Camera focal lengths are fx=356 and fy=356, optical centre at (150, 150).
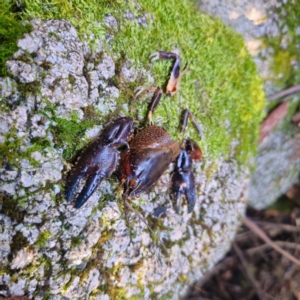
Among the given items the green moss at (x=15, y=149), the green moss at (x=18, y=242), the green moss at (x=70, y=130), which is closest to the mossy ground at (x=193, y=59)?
the green moss at (x=70, y=130)

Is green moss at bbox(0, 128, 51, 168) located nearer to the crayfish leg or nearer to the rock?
the crayfish leg

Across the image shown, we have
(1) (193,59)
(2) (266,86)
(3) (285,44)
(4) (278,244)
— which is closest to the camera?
(1) (193,59)

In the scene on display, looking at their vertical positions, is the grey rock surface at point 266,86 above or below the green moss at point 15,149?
above

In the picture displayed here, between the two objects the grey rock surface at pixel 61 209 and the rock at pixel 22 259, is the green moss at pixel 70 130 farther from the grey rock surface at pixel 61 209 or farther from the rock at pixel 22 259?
the rock at pixel 22 259

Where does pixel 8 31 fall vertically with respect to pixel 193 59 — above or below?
below

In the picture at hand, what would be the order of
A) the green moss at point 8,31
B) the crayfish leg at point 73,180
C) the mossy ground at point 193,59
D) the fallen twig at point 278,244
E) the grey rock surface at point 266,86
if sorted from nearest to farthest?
the green moss at point 8,31 < the crayfish leg at point 73,180 < the mossy ground at point 193,59 < the grey rock surface at point 266,86 < the fallen twig at point 278,244

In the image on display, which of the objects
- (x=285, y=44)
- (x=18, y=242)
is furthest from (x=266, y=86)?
(x=18, y=242)

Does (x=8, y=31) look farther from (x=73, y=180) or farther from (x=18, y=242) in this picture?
(x=18, y=242)

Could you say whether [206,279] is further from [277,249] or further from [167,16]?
[167,16]
